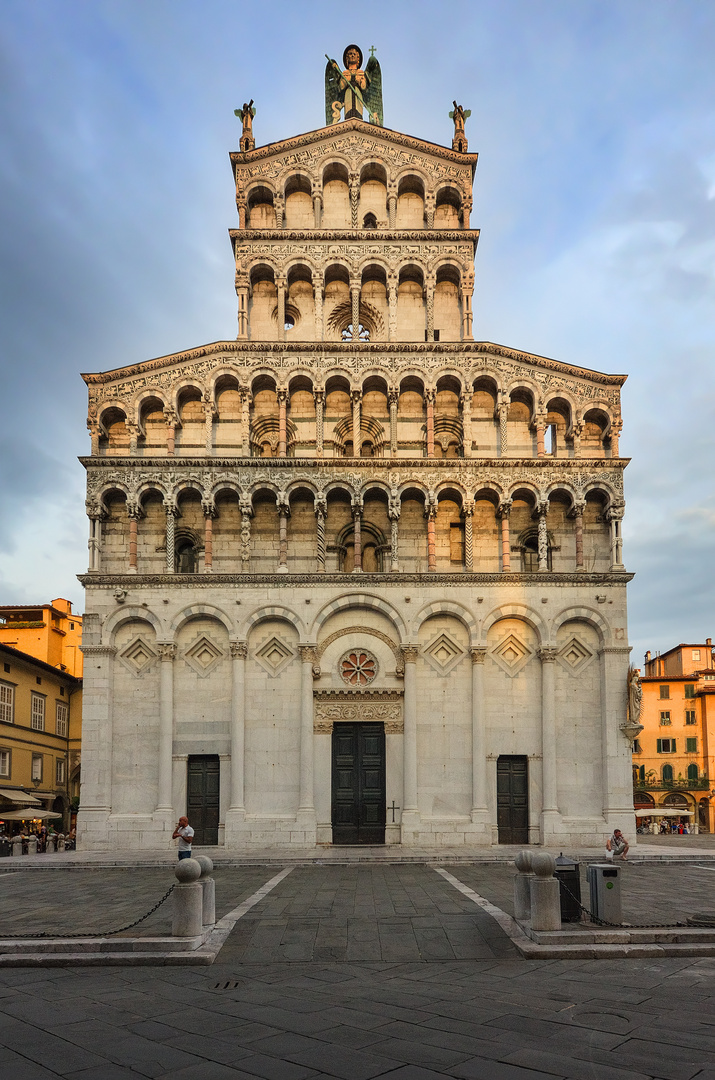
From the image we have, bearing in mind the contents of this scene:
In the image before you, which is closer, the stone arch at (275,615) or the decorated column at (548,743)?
the decorated column at (548,743)

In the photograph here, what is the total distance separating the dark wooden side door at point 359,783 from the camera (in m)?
31.4

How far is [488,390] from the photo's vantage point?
35344 mm

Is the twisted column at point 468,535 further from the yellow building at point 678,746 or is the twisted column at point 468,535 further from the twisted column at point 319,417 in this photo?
the yellow building at point 678,746

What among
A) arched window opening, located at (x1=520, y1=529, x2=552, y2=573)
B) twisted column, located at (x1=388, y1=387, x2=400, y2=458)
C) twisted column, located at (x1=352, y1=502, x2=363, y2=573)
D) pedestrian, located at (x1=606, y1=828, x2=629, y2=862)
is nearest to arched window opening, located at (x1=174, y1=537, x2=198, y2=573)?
twisted column, located at (x1=352, y1=502, x2=363, y2=573)

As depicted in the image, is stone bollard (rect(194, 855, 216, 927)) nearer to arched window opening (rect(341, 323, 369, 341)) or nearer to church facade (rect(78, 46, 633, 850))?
church facade (rect(78, 46, 633, 850))

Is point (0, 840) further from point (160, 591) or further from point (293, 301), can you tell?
point (293, 301)

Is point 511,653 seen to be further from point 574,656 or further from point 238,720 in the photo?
point 238,720

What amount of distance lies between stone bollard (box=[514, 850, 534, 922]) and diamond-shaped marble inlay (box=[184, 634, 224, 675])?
18.7 metres

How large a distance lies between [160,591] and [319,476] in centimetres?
727

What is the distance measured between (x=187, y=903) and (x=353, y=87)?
38.1 m

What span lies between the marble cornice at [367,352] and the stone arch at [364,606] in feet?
30.1

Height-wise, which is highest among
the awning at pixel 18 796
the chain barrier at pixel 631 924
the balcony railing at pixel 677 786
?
the chain barrier at pixel 631 924

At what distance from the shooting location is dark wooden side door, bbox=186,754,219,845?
1231 inches

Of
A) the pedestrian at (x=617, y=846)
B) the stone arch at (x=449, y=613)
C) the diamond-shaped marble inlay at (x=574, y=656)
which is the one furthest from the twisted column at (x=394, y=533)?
the pedestrian at (x=617, y=846)
